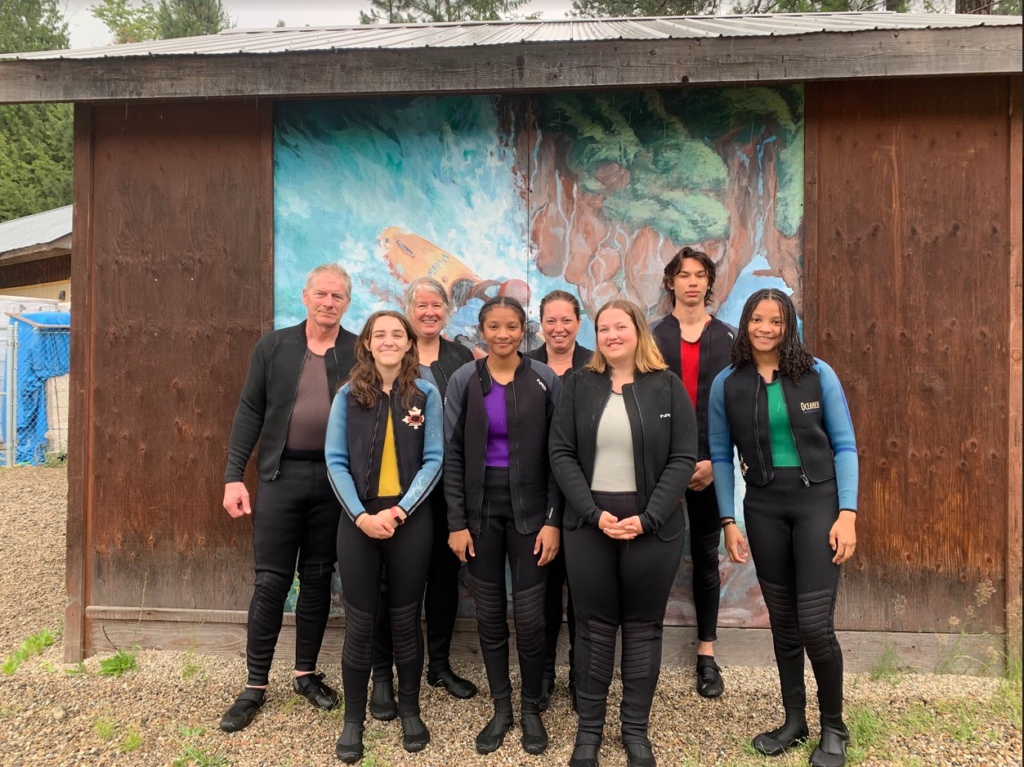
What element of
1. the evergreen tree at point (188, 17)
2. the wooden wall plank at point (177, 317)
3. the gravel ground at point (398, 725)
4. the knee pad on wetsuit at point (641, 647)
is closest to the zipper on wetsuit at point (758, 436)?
the knee pad on wetsuit at point (641, 647)

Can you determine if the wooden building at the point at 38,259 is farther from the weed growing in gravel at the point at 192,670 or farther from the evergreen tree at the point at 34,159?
the weed growing in gravel at the point at 192,670

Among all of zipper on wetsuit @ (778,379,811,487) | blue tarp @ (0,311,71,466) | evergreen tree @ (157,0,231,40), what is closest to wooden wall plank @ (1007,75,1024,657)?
zipper on wetsuit @ (778,379,811,487)

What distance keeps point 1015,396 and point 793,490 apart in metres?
1.86

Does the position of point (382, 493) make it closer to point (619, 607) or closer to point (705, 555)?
point (619, 607)

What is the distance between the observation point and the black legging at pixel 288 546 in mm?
3262

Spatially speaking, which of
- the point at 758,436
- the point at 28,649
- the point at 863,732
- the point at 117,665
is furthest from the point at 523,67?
the point at 28,649

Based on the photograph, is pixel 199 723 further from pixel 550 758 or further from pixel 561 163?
pixel 561 163

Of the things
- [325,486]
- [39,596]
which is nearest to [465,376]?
[325,486]

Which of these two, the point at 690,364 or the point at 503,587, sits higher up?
the point at 690,364

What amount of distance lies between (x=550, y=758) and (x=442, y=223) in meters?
2.88

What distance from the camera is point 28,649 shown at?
160 inches

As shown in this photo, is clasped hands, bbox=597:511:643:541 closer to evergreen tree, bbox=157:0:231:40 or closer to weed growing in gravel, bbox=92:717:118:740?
weed growing in gravel, bbox=92:717:118:740

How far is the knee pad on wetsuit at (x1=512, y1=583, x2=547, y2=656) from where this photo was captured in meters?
2.94

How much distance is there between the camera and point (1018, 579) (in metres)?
3.68
